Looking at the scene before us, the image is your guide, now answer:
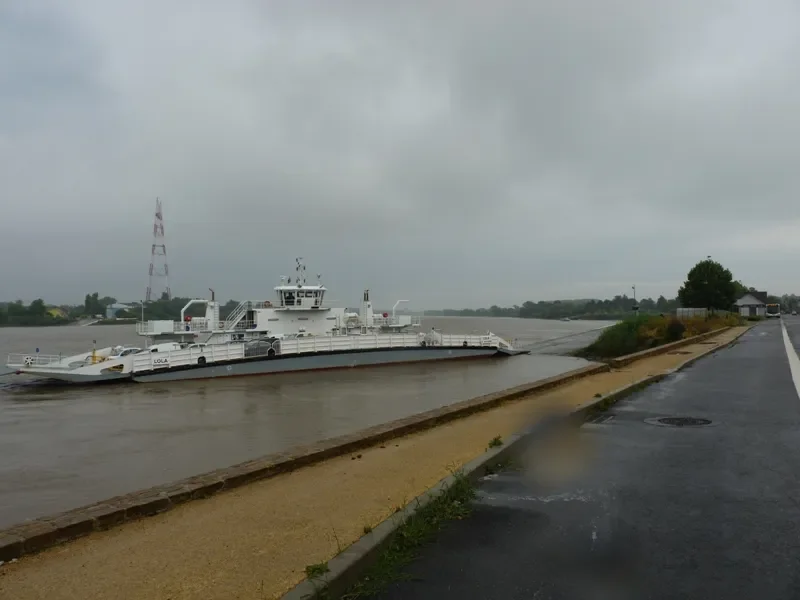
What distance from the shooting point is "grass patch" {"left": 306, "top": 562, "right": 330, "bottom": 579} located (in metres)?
3.78

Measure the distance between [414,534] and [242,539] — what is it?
54.0 inches

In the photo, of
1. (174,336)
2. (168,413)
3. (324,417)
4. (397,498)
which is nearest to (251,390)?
(168,413)

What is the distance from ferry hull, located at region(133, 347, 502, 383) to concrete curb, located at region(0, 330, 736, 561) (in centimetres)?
2347

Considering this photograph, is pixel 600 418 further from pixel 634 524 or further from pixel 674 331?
pixel 674 331

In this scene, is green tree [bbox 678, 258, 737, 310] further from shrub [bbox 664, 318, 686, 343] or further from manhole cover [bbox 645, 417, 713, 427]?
manhole cover [bbox 645, 417, 713, 427]

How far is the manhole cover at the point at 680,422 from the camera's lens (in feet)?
30.0

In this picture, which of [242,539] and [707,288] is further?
[707,288]

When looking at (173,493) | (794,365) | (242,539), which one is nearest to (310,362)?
(794,365)

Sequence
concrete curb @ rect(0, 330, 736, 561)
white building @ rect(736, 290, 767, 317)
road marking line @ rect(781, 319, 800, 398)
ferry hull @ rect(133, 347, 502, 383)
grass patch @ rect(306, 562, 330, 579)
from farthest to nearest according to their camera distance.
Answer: white building @ rect(736, 290, 767, 317) < ferry hull @ rect(133, 347, 502, 383) < road marking line @ rect(781, 319, 800, 398) < concrete curb @ rect(0, 330, 736, 561) < grass patch @ rect(306, 562, 330, 579)

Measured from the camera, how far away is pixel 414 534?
4.60m

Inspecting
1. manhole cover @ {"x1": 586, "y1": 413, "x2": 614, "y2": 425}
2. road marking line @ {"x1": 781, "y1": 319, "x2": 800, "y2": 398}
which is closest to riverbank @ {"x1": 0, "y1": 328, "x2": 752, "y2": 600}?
manhole cover @ {"x1": 586, "y1": 413, "x2": 614, "y2": 425}

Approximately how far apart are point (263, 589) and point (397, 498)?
2033 millimetres

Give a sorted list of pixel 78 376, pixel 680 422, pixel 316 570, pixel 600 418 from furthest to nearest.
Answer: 1. pixel 78 376
2. pixel 600 418
3. pixel 680 422
4. pixel 316 570

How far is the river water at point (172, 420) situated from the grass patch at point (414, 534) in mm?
5947
